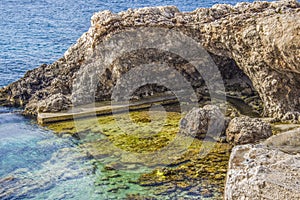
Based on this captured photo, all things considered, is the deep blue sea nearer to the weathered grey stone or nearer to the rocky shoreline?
the rocky shoreline

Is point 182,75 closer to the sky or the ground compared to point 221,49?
closer to the ground

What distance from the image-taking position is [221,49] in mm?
13711

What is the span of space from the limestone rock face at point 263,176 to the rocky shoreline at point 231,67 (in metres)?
0.02

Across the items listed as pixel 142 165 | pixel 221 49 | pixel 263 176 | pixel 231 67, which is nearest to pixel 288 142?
pixel 263 176

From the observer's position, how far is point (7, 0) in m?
49.1

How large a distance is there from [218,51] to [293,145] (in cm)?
676

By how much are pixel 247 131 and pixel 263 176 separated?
4.86m

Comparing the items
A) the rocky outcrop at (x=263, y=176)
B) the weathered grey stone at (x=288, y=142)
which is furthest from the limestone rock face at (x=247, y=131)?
the rocky outcrop at (x=263, y=176)

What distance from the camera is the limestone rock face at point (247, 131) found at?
10289 mm

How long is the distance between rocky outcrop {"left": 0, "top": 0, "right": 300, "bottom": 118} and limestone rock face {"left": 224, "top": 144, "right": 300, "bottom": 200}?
16.3 feet

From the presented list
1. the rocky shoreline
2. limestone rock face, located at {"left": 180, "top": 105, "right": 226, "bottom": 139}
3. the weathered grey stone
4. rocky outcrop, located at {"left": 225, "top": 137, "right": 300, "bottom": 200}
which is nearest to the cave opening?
the rocky shoreline

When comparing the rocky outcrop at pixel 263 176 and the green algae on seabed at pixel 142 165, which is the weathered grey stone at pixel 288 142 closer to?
the rocky outcrop at pixel 263 176

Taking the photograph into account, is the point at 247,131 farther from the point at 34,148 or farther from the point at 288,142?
the point at 34,148

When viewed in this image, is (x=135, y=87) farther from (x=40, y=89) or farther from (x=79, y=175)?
(x=79, y=175)
